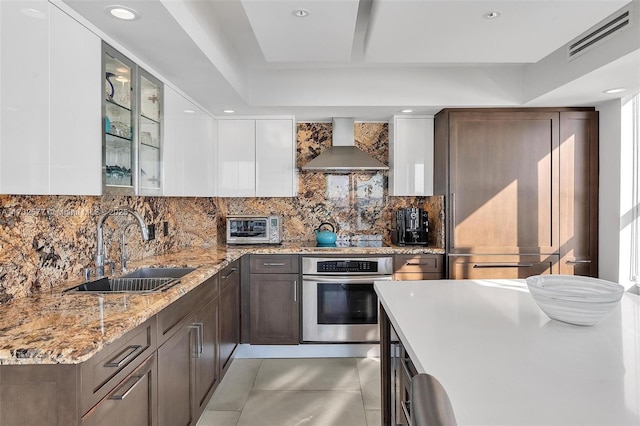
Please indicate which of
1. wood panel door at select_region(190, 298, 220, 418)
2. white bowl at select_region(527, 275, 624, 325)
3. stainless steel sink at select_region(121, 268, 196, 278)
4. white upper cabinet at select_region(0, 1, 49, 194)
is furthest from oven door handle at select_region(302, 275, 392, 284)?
white upper cabinet at select_region(0, 1, 49, 194)

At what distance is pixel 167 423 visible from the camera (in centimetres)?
176

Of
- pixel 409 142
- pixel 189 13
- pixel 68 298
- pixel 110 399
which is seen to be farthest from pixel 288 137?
pixel 110 399

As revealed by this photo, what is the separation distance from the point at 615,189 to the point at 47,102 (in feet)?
12.6

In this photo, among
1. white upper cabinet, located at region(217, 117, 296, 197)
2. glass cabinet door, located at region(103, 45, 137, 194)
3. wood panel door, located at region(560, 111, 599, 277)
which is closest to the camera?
glass cabinet door, located at region(103, 45, 137, 194)

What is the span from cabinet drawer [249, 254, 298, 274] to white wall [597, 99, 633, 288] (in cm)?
267

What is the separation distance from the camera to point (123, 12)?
160cm

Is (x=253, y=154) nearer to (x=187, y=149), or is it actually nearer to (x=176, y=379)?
(x=187, y=149)

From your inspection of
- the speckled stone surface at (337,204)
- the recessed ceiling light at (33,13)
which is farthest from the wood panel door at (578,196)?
the recessed ceiling light at (33,13)

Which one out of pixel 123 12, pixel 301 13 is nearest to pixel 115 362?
pixel 123 12

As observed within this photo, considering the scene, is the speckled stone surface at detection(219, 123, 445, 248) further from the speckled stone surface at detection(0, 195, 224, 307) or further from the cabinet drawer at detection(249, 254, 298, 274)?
the speckled stone surface at detection(0, 195, 224, 307)

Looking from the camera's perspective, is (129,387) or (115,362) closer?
(115,362)

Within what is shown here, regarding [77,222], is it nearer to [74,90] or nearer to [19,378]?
[74,90]

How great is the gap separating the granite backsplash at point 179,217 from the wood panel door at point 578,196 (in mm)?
1068

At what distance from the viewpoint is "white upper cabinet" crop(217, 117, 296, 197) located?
3660mm
